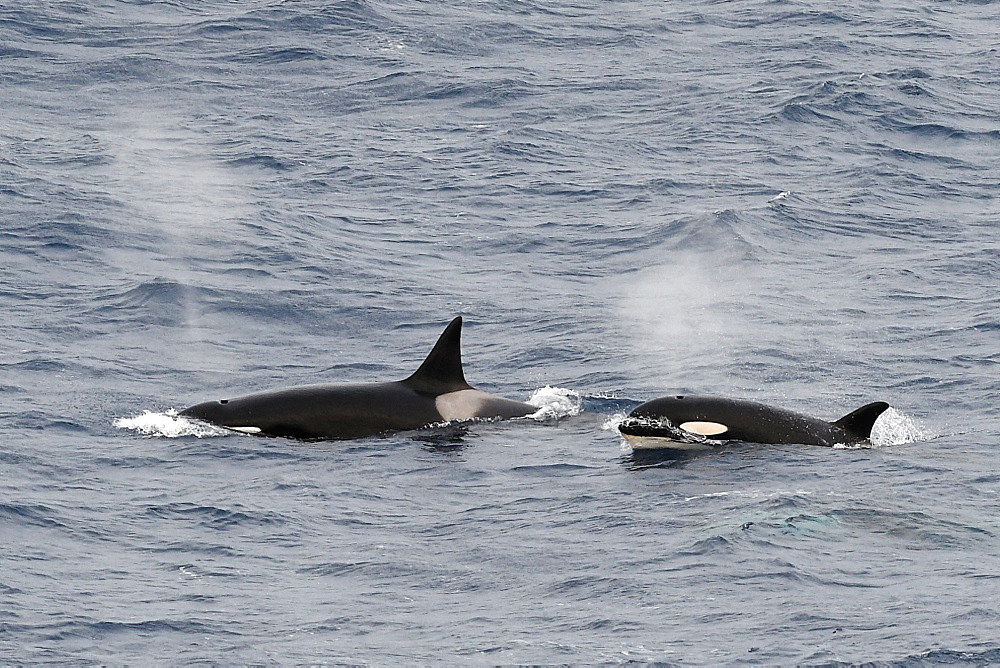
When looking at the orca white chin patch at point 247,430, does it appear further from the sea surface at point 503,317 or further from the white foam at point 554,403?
the white foam at point 554,403

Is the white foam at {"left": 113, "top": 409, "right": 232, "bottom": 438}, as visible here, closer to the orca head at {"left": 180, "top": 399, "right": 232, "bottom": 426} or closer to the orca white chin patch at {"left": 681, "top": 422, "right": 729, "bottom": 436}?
the orca head at {"left": 180, "top": 399, "right": 232, "bottom": 426}

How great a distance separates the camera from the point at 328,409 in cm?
2170

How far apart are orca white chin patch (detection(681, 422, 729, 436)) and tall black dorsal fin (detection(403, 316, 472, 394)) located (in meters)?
2.97

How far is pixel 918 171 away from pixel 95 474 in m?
22.0

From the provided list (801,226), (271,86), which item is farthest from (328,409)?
(271,86)

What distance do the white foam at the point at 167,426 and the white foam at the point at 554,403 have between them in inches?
159

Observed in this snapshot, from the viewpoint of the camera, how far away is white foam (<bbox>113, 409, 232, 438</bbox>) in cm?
2142

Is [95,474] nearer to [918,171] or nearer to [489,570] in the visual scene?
[489,570]

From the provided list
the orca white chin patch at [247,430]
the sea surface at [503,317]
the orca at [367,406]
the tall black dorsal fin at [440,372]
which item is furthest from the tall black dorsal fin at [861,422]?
the orca white chin patch at [247,430]

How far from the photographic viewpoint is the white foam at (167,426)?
21422 mm

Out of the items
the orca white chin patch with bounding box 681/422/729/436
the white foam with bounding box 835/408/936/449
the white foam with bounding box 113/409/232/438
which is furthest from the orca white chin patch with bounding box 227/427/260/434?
the white foam with bounding box 835/408/936/449

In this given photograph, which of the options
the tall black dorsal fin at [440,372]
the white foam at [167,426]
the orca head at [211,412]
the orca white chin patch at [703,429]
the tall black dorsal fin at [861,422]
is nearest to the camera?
the orca white chin patch at [703,429]

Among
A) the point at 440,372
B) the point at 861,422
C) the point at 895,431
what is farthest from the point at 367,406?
the point at 895,431

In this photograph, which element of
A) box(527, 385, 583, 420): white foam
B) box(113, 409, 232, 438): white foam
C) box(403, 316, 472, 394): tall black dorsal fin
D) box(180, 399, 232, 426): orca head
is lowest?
box(527, 385, 583, 420): white foam
